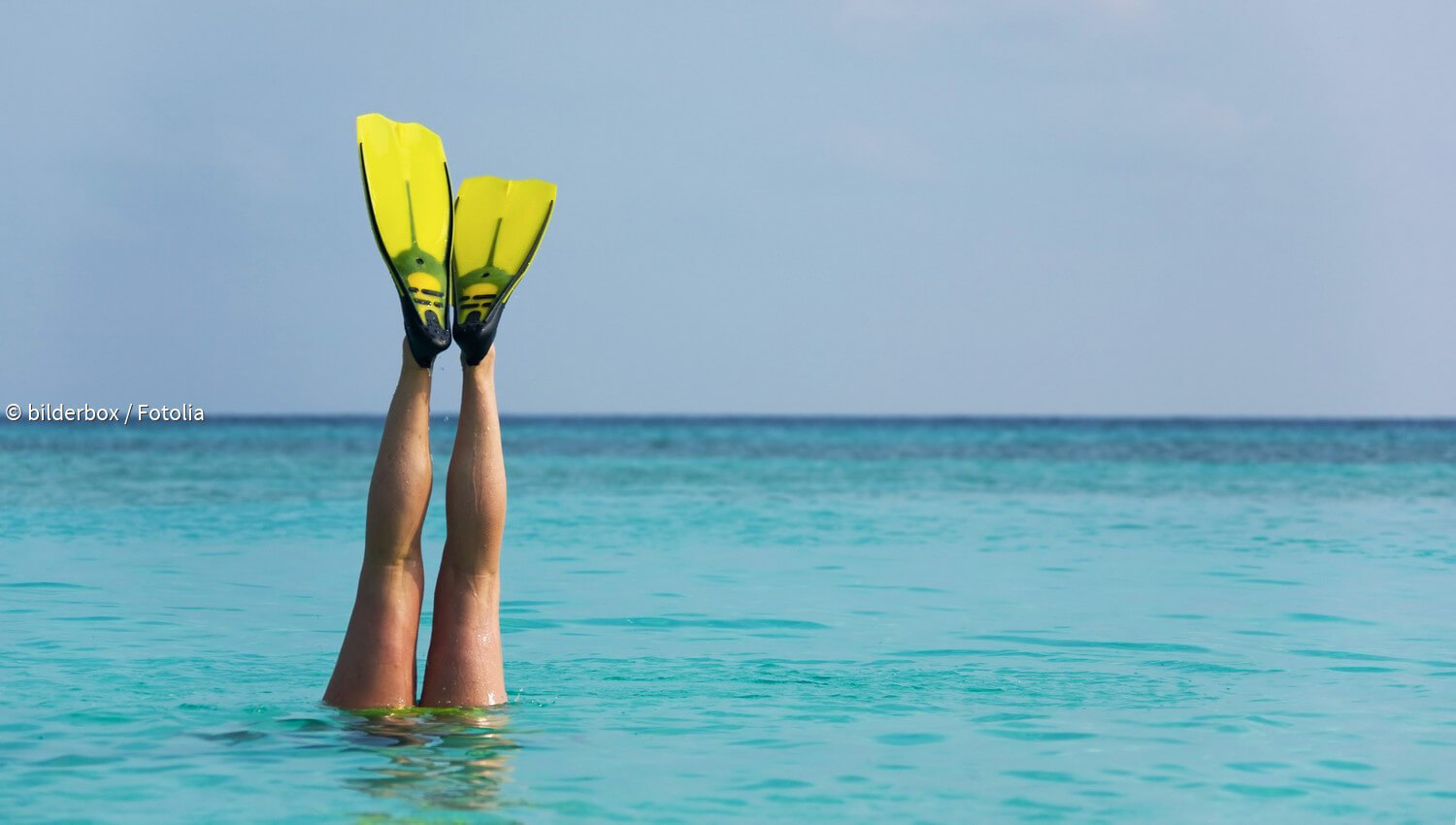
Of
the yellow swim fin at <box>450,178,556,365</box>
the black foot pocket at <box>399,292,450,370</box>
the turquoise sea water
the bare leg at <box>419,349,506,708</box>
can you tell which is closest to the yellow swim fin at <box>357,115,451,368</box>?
the black foot pocket at <box>399,292,450,370</box>

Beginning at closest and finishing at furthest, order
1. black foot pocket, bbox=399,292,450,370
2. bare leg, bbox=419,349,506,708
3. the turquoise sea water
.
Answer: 1. the turquoise sea water
2. black foot pocket, bbox=399,292,450,370
3. bare leg, bbox=419,349,506,708

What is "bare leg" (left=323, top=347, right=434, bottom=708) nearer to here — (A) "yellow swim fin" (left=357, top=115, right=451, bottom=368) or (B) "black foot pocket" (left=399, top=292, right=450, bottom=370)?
(B) "black foot pocket" (left=399, top=292, right=450, bottom=370)

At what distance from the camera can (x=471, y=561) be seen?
6129 mm

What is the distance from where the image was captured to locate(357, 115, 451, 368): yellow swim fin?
5.94 metres

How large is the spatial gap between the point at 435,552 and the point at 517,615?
5548 millimetres

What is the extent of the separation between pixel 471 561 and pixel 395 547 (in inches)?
13.7

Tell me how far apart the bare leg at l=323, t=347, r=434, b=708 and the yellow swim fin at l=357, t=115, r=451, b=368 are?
16cm

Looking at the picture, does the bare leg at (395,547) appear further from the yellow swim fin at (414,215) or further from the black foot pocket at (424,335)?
the yellow swim fin at (414,215)

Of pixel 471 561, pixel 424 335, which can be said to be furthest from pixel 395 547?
pixel 424 335

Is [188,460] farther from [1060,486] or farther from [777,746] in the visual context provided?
[777,746]

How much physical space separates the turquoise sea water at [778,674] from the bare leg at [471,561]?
0.73 ft

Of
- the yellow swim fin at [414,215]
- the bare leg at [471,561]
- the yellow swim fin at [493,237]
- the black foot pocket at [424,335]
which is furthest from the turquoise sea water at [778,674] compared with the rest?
the yellow swim fin at [493,237]

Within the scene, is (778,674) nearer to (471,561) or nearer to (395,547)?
(471,561)

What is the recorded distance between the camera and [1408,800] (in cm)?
542
